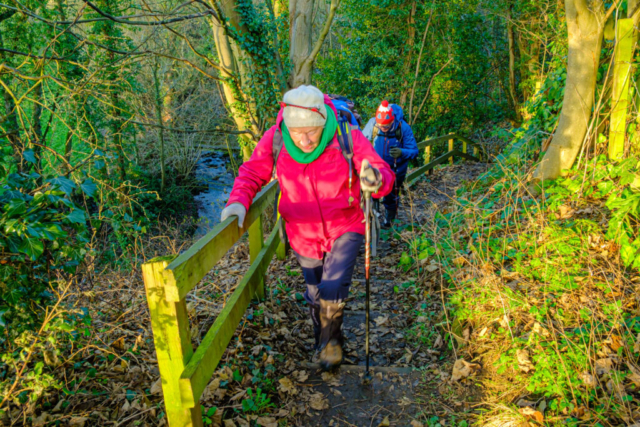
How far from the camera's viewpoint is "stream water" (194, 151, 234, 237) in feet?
56.1

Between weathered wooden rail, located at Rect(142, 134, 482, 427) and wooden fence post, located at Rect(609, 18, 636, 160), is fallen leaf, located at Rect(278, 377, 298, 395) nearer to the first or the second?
weathered wooden rail, located at Rect(142, 134, 482, 427)

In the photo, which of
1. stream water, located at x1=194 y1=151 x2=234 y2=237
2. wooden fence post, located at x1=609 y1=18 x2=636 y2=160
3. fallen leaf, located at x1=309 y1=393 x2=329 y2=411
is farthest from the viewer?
stream water, located at x1=194 y1=151 x2=234 y2=237

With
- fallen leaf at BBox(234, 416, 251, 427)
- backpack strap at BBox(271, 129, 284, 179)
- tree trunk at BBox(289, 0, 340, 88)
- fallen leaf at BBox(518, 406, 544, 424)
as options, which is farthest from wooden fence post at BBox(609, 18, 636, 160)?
fallen leaf at BBox(234, 416, 251, 427)

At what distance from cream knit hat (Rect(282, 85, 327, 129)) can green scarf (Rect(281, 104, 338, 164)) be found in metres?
0.09

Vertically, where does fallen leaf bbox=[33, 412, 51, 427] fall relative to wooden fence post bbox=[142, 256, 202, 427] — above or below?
below

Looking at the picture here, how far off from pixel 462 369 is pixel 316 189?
1.83 metres

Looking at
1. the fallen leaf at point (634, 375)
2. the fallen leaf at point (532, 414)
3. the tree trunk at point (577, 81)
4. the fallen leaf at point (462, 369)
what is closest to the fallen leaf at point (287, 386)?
the fallen leaf at point (462, 369)

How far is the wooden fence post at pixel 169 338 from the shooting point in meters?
2.19

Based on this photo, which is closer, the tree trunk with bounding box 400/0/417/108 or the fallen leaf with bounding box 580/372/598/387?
the fallen leaf with bounding box 580/372/598/387

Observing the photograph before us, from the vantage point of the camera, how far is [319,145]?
3277mm

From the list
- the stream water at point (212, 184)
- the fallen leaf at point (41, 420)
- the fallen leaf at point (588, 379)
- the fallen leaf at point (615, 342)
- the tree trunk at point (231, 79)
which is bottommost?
the stream water at point (212, 184)

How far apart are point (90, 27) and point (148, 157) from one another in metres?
5.37

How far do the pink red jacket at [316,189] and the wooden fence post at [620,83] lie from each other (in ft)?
11.0

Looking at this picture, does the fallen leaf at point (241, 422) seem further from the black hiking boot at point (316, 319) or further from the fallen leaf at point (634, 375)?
the fallen leaf at point (634, 375)
